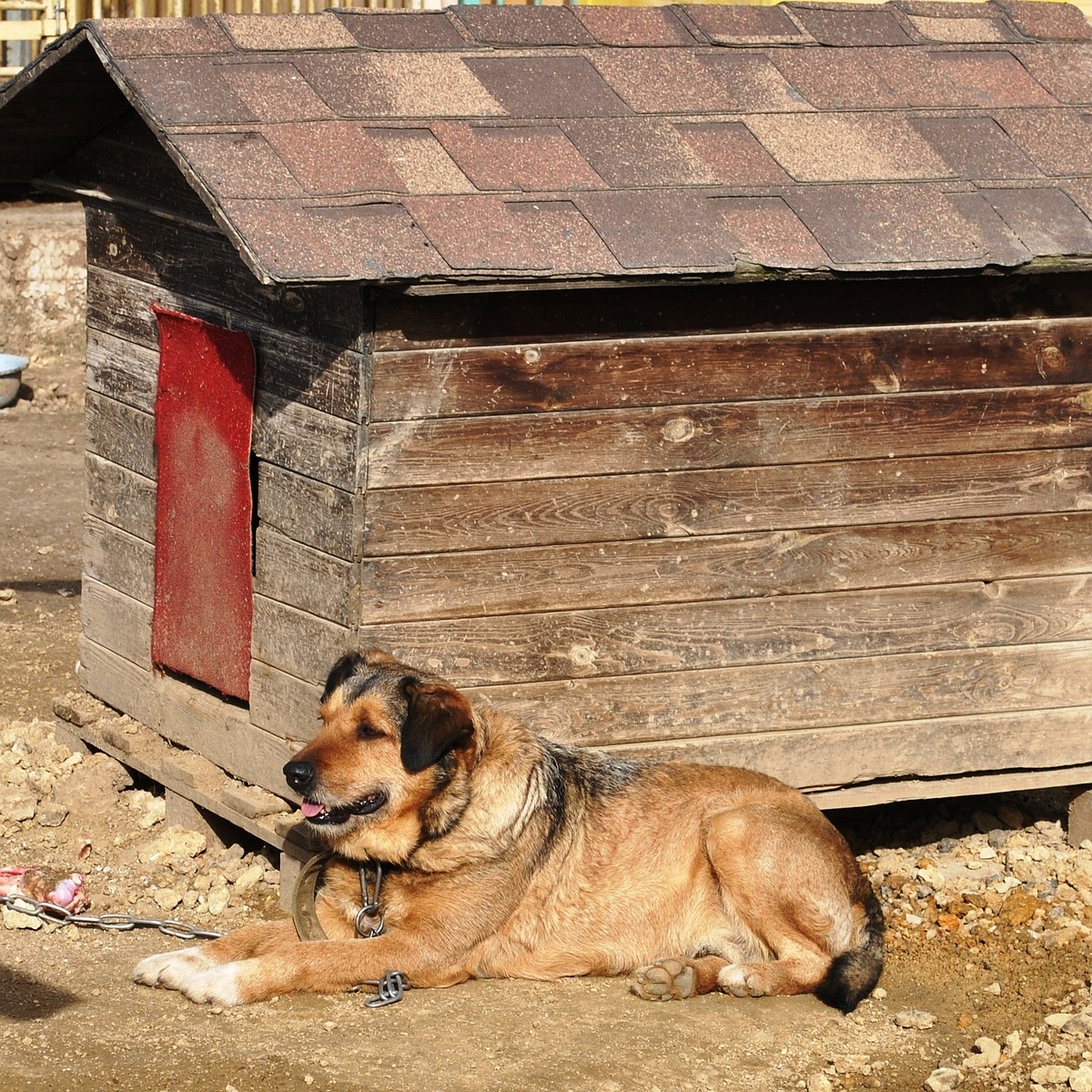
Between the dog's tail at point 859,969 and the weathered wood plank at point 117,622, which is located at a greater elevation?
the weathered wood plank at point 117,622

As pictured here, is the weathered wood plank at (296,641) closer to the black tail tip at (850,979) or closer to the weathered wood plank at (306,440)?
the weathered wood plank at (306,440)

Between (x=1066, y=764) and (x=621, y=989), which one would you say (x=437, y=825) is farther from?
(x=1066, y=764)

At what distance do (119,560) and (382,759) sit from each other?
2022 mm

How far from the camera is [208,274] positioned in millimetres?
5934

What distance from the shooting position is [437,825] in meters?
5.21

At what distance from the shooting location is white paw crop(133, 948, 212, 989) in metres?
5.12

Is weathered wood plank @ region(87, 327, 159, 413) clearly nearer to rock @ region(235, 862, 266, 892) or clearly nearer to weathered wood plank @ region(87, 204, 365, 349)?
weathered wood plank @ region(87, 204, 365, 349)

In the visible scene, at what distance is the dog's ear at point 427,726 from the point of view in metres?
5.01

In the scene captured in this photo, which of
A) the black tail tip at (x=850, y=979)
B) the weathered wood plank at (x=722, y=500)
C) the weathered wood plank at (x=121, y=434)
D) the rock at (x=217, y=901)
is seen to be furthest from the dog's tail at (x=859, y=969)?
the weathered wood plank at (x=121, y=434)

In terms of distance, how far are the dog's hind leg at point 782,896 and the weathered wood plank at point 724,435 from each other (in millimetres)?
1247

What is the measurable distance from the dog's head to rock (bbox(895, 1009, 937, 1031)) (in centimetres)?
160

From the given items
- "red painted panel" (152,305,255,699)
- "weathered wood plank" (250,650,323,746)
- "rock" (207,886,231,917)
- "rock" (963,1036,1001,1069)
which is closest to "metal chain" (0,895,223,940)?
"rock" (207,886,231,917)

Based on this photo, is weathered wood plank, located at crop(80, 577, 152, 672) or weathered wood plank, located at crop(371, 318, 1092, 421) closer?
weathered wood plank, located at crop(371, 318, 1092, 421)

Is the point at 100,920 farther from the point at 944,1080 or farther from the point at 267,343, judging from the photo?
the point at 944,1080
